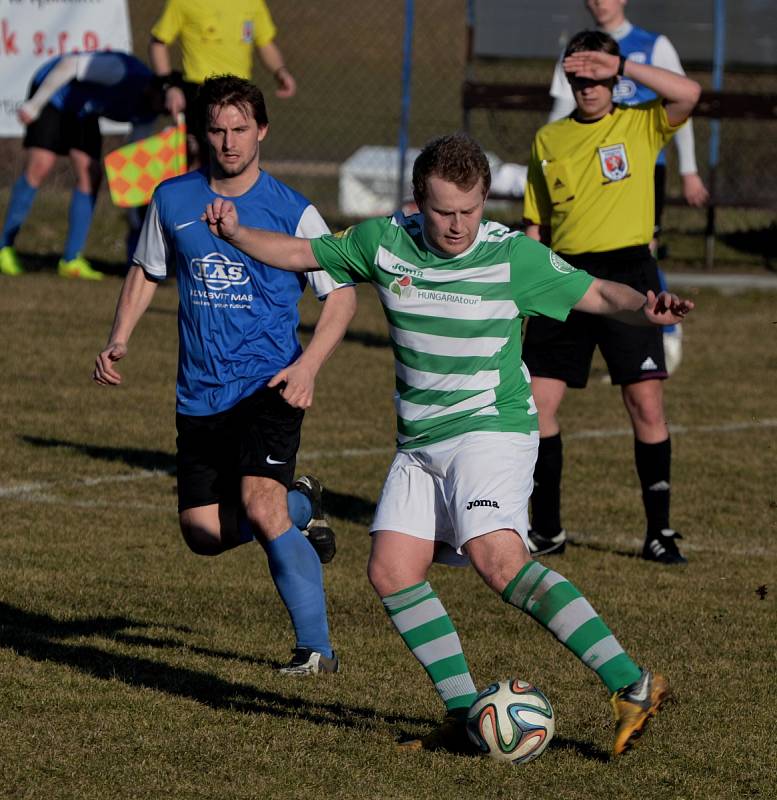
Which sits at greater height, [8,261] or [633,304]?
[633,304]

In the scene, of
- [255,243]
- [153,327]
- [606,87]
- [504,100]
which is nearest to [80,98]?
[153,327]

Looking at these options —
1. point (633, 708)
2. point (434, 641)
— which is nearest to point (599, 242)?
point (434, 641)

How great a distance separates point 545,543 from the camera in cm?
732

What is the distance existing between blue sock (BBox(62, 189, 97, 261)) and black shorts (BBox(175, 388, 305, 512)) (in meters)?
9.10

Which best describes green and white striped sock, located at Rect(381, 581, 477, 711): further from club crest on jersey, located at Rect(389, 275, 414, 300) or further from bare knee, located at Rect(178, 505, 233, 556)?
bare knee, located at Rect(178, 505, 233, 556)

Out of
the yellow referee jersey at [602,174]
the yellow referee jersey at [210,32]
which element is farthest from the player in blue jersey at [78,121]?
the yellow referee jersey at [602,174]

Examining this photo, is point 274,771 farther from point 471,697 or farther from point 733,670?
point 733,670

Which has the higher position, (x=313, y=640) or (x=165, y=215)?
(x=165, y=215)

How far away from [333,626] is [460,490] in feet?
5.29

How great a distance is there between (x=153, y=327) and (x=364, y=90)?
18.8 m

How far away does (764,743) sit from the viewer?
4.79 m

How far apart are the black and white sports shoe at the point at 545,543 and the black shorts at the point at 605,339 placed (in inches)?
26.7

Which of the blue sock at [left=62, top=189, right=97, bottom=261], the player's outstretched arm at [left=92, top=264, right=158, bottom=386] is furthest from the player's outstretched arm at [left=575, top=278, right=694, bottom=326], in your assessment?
the blue sock at [left=62, top=189, right=97, bottom=261]

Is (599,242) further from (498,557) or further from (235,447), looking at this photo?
(498,557)
